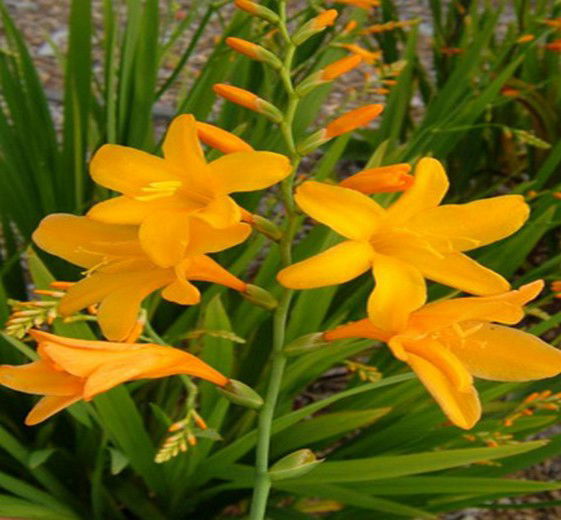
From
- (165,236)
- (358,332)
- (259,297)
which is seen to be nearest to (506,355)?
(358,332)

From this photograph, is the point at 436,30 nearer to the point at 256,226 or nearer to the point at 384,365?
the point at 384,365

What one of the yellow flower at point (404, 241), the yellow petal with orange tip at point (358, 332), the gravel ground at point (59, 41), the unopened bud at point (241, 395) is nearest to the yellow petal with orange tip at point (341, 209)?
the yellow flower at point (404, 241)

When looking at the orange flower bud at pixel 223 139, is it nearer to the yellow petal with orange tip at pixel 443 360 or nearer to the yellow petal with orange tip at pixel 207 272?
the yellow petal with orange tip at pixel 207 272

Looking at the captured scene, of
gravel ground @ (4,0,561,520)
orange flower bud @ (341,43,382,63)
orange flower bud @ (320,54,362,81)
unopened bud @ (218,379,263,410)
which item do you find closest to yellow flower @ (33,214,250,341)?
unopened bud @ (218,379,263,410)

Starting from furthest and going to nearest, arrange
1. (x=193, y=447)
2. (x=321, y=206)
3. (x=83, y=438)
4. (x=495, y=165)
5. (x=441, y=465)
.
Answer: (x=495, y=165)
(x=83, y=438)
(x=193, y=447)
(x=441, y=465)
(x=321, y=206)

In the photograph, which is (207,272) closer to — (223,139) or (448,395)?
(223,139)

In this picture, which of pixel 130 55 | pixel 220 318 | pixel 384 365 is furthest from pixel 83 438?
pixel 130 55

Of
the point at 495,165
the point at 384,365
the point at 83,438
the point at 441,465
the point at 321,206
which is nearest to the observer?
the point at 321,206

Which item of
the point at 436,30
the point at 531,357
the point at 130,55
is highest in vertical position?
the point at 531,357
